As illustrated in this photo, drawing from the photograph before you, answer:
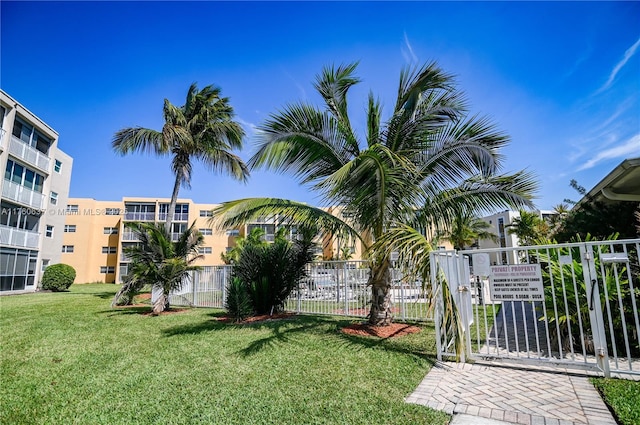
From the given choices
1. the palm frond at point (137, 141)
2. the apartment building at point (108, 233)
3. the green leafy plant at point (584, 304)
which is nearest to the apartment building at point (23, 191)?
the palm frond at point (137, 141)

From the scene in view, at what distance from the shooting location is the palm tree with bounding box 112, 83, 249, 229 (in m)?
16.2

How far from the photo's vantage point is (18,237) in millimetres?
19672

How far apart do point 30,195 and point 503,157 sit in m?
26.8

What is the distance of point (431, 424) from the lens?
10.1 feet

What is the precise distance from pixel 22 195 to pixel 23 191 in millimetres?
305

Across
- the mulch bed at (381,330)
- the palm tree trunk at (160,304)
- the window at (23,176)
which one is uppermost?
the window at (23,176)

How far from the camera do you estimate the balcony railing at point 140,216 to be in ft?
127

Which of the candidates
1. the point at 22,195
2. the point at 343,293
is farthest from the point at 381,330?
the point at 22,195

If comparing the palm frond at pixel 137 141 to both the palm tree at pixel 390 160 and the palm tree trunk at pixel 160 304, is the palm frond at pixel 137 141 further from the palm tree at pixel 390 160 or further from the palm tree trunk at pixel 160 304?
the palm tree at pixel 390 160

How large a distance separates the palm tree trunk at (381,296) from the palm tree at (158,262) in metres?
6.84

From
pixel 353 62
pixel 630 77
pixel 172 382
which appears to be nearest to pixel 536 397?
pixel 172 382

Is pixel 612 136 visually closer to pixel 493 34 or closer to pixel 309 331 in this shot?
pixel 493 34

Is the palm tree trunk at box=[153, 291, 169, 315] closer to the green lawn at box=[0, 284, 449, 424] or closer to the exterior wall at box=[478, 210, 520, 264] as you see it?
the green lawn at box=[0, 284, 449, 424]

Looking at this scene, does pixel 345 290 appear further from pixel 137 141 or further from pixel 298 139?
pixel 137 141
